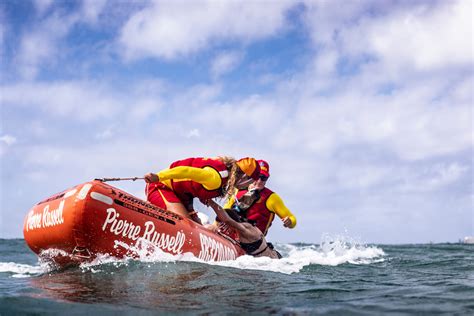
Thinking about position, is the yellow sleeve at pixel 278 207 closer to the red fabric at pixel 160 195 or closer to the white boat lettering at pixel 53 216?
the red fabric at pixel 160 195

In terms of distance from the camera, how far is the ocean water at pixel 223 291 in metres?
3.62

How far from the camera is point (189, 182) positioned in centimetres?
662

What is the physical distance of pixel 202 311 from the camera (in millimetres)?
3514

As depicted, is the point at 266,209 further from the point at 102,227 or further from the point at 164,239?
the point at 102,227

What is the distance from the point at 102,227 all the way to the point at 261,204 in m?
3.86

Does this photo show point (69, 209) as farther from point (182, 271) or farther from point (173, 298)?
point (173, 298)

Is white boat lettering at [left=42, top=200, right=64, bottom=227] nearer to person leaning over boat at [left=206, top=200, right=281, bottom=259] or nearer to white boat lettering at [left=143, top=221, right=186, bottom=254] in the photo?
white boat lettering at [left=143, top=221, right=186, bottom=254]

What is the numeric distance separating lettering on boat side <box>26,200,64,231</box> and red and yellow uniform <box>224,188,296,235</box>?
3621 millimetres

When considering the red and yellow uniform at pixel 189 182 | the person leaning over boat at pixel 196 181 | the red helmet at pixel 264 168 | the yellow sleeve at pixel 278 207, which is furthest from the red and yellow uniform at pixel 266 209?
the red and yellow uniform at pixel 189 182

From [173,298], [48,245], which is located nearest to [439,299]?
[173,298]

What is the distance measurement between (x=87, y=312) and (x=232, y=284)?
1762 millimetres

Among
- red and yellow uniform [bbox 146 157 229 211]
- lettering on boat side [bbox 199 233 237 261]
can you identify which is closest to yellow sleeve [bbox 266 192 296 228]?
lettering on boat side [bbox 199 233 237 261]

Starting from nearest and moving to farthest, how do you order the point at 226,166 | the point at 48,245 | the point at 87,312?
the point at 87,312 < the point at 48,245 < the point at 226,166

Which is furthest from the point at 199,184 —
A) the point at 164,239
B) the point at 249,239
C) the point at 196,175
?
the point at 249,239
